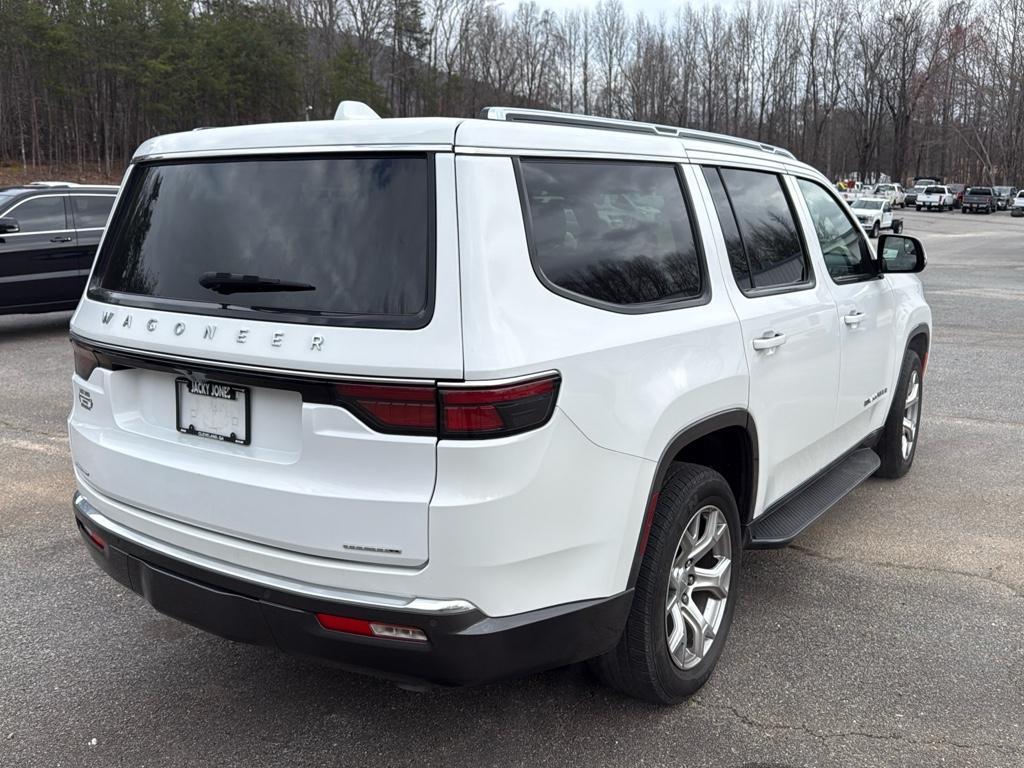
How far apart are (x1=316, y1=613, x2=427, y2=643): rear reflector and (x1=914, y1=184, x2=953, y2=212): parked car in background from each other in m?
72.1

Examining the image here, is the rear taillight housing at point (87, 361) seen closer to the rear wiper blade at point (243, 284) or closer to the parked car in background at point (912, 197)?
the rear wiper blade at point (243, 284)

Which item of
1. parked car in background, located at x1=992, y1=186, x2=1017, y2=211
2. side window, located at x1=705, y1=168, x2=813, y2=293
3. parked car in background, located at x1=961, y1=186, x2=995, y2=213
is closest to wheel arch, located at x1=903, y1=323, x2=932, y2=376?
side window, located at x1=705, y1=168, x2=813, y2=293

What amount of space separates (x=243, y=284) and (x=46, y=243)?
371 inches

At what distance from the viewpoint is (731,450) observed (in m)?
3.34

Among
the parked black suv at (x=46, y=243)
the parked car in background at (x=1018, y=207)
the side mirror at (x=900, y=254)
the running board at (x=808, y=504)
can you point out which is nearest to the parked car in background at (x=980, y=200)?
the parked car in background at (x=1018, y=207)

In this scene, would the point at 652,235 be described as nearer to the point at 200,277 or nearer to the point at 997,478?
the point at 200,277

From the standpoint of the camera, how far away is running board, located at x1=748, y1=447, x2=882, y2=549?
3535 mm

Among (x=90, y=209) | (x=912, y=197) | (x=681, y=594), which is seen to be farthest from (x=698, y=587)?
(x=912, y=197)

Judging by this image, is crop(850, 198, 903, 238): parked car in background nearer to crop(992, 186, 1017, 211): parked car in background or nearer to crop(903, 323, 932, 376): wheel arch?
crop(903, 323, 932, 376): wheel arch

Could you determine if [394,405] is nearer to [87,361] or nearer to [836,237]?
[87,361]

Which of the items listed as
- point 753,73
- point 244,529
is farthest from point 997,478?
point 753,73

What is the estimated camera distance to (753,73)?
103438 mm

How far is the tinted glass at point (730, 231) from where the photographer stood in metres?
3.33

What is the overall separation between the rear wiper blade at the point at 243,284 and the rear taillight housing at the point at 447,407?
1.17ft
